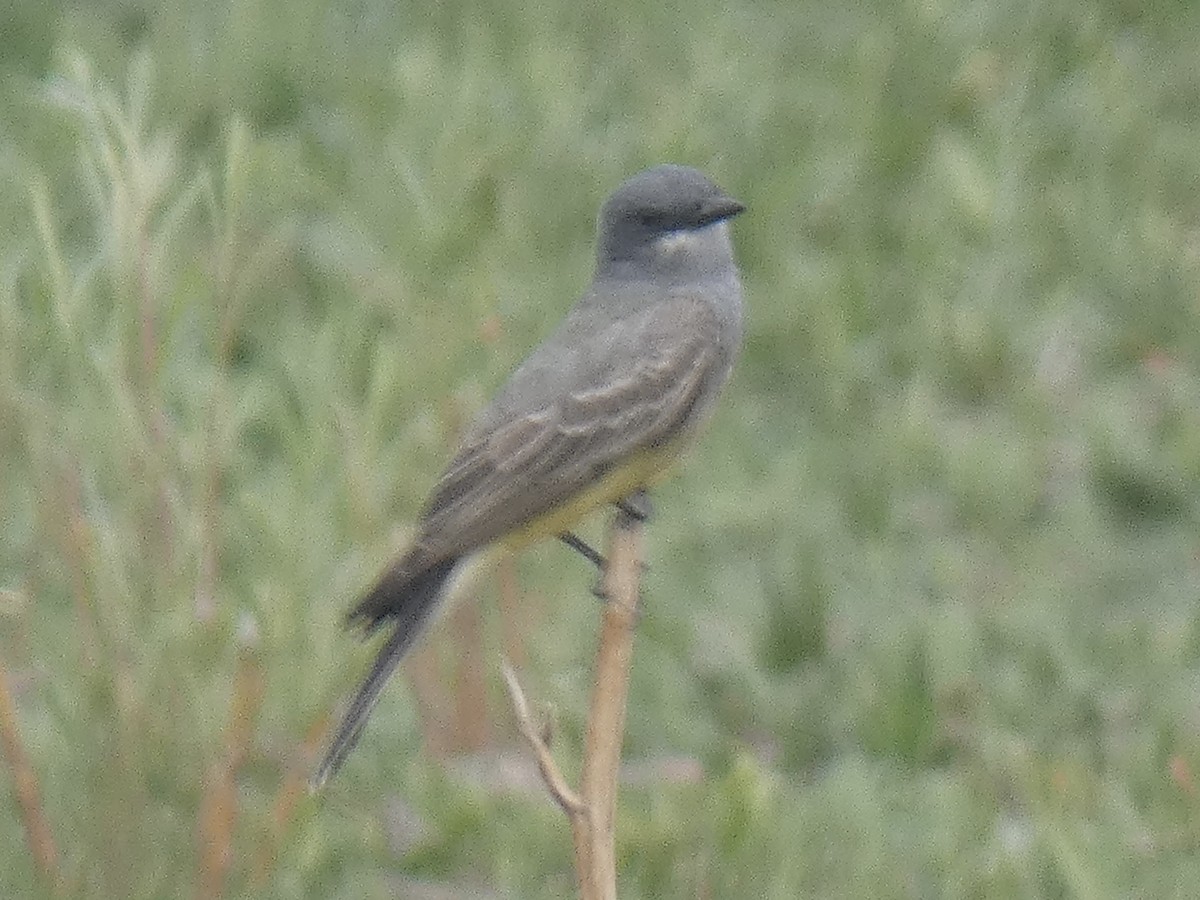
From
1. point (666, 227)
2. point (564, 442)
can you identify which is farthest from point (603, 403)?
point (666, 227)

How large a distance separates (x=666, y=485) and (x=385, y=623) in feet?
8.62

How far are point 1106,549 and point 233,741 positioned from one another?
292 cm

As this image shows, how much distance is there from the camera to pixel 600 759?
299 centimetres

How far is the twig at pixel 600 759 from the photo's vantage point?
2.91 metres

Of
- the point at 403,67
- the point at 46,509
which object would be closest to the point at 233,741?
the point at 46,509

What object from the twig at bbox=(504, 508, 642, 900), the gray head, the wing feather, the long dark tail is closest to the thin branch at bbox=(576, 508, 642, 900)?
the twig at bbox=(504, 508, 642, 900)

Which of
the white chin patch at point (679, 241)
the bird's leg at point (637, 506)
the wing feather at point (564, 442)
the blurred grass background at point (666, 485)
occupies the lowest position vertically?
the blurred grass background at point (666, 485)

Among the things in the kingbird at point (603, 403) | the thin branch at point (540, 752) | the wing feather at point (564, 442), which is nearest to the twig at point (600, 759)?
the thin branch at point (540, 752)

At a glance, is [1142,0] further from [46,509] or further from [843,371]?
[46,509]

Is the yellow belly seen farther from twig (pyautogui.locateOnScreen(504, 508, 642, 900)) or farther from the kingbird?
twig (pyautogui.locateOnScreen(504, 508, 642, 900))

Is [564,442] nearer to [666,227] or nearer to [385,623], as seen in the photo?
[385,623]

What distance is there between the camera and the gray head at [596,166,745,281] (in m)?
4.20

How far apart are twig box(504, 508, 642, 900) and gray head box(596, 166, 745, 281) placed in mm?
1187

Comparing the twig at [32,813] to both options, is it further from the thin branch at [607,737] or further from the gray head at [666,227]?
the gray head at [666,227]
